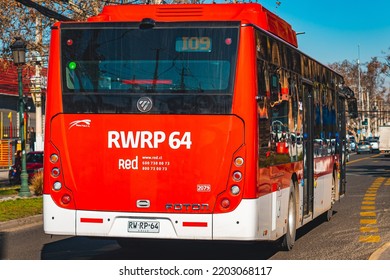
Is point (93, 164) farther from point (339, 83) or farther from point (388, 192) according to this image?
point (388, 192)

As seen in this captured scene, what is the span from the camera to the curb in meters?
19.0

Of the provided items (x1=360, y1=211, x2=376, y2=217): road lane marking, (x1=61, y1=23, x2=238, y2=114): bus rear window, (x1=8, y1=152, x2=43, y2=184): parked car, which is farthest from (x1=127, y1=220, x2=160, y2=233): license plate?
(x1=8, y1=152, x2=43, y2=184): parked car

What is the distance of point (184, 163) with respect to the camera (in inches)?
450

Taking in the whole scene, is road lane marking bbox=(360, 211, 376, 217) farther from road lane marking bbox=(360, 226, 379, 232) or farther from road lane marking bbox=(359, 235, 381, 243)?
road lane marking bbox=(359, 235, 381, 243)

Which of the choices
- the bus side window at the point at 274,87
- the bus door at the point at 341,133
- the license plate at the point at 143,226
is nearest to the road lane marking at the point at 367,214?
the bus door at the point at 341,133

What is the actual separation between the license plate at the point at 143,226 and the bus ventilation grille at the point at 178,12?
285cm

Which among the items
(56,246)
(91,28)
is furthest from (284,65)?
(56,246)

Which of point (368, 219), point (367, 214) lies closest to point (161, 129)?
point (368, 219)

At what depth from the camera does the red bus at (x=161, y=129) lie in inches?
443

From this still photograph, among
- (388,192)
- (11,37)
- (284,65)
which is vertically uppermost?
(11,37)

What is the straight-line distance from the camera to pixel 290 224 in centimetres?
1421

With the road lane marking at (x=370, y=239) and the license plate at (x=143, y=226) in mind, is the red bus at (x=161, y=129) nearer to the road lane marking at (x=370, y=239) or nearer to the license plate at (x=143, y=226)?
the license plate at (x=143, y=226)

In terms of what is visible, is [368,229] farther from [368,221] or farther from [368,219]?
[368,219]

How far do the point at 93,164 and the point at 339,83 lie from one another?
35.1 ft
